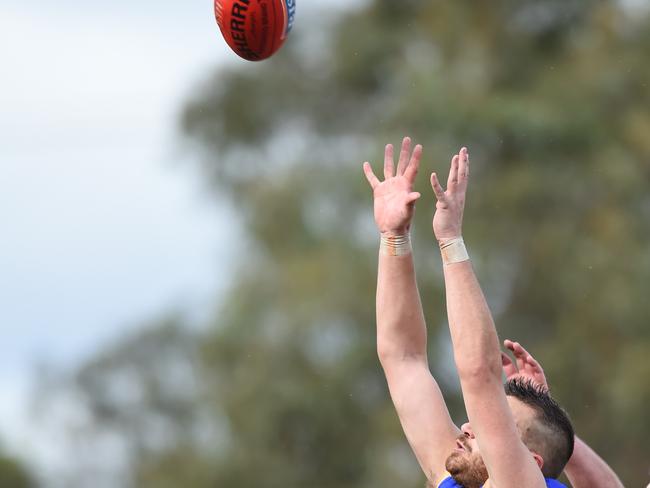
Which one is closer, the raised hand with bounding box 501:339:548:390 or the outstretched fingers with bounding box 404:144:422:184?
the outstretched fingers with bounding box 404:144:422:184

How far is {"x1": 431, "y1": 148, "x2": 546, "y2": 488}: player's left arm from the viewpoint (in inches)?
213

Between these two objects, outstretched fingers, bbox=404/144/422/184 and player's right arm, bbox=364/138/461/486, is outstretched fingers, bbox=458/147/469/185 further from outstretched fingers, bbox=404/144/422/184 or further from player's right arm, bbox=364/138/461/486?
player's right arm, bbox=364/138/461/486

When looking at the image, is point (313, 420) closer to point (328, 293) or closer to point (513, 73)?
point (328, 293)

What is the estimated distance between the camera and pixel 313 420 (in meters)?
25.6

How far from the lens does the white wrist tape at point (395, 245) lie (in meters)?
6.32

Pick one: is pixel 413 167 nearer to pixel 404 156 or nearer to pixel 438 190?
pixel 404 156

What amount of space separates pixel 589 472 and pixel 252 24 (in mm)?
2773

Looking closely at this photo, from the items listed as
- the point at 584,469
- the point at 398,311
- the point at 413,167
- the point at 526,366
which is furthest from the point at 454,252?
the point at 584,469

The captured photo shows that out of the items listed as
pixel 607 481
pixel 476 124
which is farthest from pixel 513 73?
pixel 607 481

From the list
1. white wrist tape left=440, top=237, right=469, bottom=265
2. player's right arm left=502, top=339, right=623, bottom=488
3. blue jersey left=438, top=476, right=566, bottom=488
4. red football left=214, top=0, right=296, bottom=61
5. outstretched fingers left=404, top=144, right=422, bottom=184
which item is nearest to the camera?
white wrist tape left=440, top=237, right=469, bottom=265

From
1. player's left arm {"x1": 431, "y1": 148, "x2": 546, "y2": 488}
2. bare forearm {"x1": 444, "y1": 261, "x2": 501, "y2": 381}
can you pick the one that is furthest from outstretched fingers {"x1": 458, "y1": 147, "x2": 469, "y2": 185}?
bare forearm {"x1": 444, "y1": 261, "x2": 501, "y2": 381}

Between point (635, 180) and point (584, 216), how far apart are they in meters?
1.13

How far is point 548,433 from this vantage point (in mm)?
5793

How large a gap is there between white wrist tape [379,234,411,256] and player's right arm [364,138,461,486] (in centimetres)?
1
